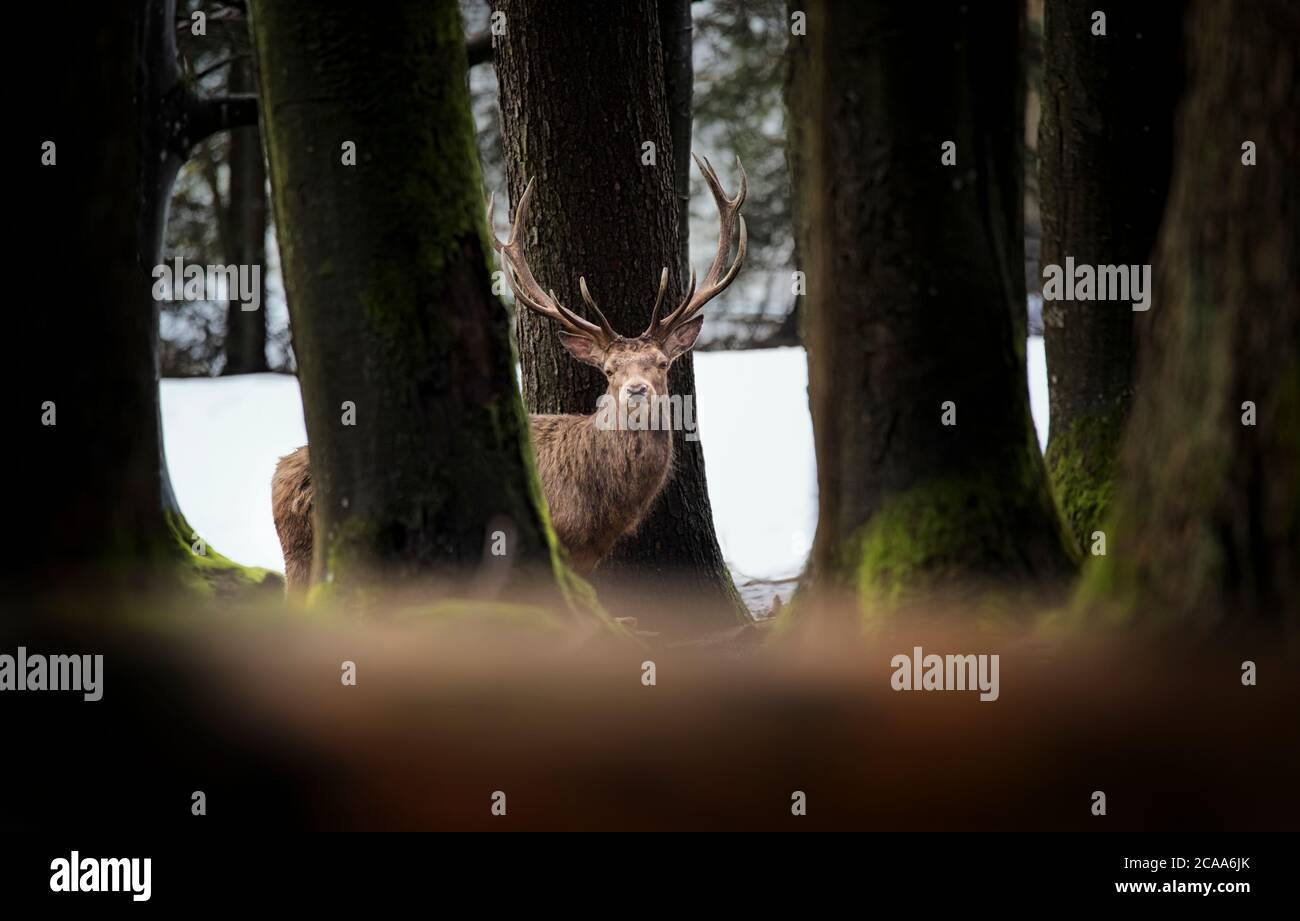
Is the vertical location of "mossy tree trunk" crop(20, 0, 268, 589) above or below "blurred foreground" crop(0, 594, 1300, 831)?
above

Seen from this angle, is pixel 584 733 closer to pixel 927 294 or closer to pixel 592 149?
pixel 927 294

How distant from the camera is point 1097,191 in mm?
8078

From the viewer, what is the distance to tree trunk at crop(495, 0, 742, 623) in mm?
9602

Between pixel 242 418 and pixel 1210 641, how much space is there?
11977 mm

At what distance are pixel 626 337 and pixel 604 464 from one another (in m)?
0.80

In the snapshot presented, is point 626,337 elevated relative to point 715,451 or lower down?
elevated

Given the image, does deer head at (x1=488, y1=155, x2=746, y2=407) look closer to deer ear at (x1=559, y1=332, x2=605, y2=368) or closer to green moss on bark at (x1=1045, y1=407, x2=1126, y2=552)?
deer ear at (x1=559, y1=332, x2=605, y2=368)

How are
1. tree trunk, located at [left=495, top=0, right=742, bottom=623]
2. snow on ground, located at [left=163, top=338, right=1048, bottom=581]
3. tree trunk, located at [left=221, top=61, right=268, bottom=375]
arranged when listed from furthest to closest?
tree trunk, located at [left=221, top=61, right=268, bottom=375]
snow on ground, located at [left=163, top=338, right=1048, bottom=581]
tree trunk, located at [left=495, top=0, right=742, bottom=623]

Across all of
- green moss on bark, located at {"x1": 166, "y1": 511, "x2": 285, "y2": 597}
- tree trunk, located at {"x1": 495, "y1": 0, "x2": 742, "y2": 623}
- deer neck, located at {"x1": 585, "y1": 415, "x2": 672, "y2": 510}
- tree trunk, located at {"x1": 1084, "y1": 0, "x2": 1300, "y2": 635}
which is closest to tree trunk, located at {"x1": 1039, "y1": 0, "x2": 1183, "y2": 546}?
tree trunk, located at {"x1": 1084, "y1": 0, "x2": 1300, "y2": 635}

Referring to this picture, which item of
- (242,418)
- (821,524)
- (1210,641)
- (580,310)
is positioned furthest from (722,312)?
(1210,641)

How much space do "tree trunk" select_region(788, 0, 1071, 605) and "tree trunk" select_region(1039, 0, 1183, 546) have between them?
1638mm

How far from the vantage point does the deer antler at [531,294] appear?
9055 millimetres


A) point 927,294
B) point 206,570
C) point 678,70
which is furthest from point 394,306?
point 678,70
